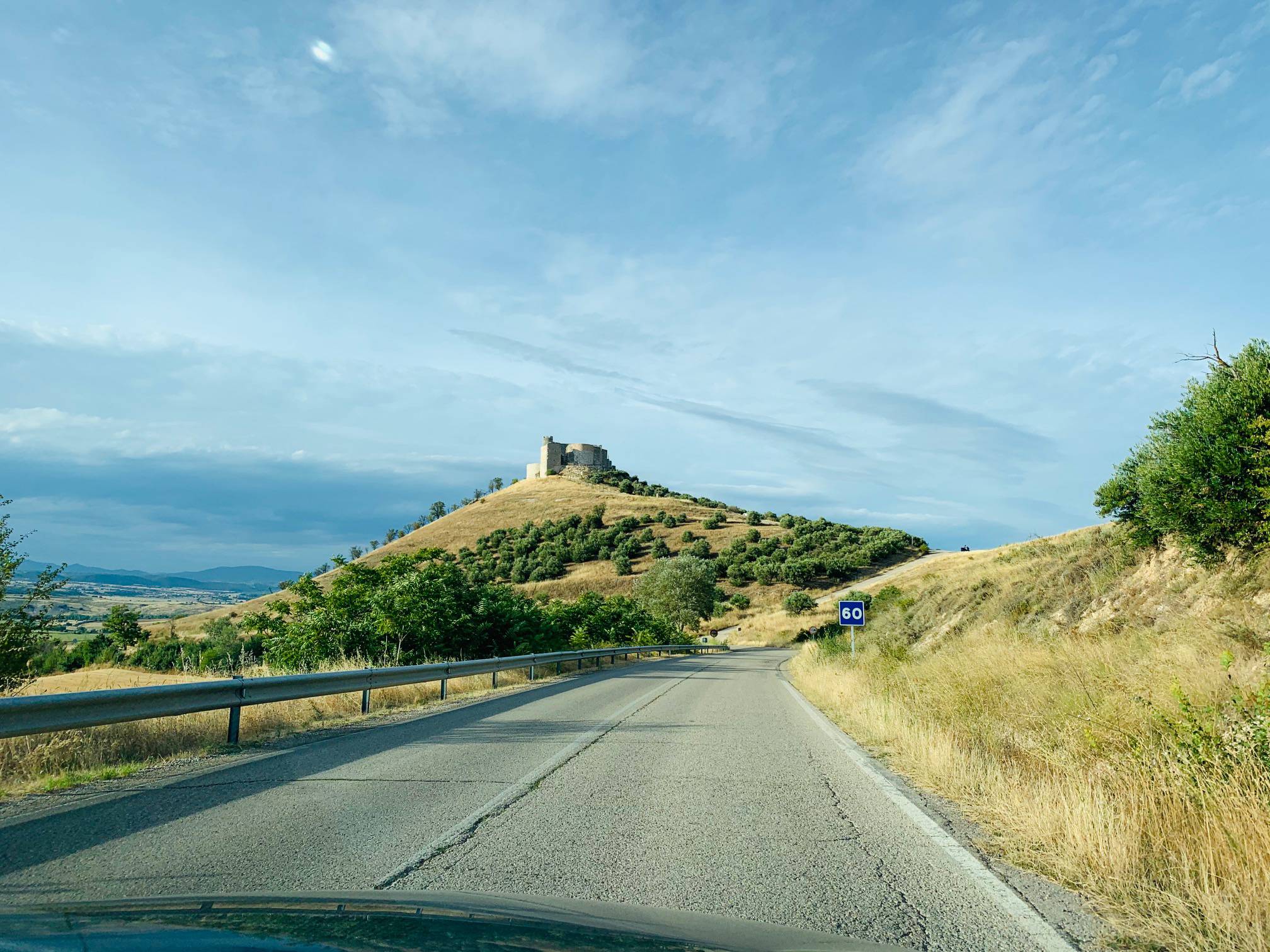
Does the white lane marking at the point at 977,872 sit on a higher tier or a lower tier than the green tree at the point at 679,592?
lower

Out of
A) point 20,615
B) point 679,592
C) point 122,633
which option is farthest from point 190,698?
point 679,592

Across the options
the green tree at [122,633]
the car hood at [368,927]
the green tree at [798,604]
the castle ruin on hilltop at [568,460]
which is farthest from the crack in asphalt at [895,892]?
the castle ruin on hilltop at [568,460]

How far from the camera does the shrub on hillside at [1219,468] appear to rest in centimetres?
1443

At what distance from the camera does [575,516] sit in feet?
362

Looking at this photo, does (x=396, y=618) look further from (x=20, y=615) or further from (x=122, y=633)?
(x=122, y=633)

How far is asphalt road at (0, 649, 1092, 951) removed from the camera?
4316 millimetres

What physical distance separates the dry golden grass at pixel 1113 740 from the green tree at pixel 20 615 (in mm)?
11343

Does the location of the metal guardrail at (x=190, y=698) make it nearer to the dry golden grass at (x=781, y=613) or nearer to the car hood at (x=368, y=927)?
the car hood at (x=368, y=927)

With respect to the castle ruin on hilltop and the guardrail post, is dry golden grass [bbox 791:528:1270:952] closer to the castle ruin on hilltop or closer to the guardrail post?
the guardrail post

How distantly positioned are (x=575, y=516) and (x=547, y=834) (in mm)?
104809

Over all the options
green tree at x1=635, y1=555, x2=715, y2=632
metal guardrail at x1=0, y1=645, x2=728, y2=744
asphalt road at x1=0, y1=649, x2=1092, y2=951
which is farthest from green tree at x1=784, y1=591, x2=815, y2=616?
asphalt road at x1=0, y1=649, x2=1092, y2=951

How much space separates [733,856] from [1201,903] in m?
2.50

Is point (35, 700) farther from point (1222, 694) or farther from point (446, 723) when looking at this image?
point (1222, 694)

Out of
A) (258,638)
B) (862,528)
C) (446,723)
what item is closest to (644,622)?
(258,638)
